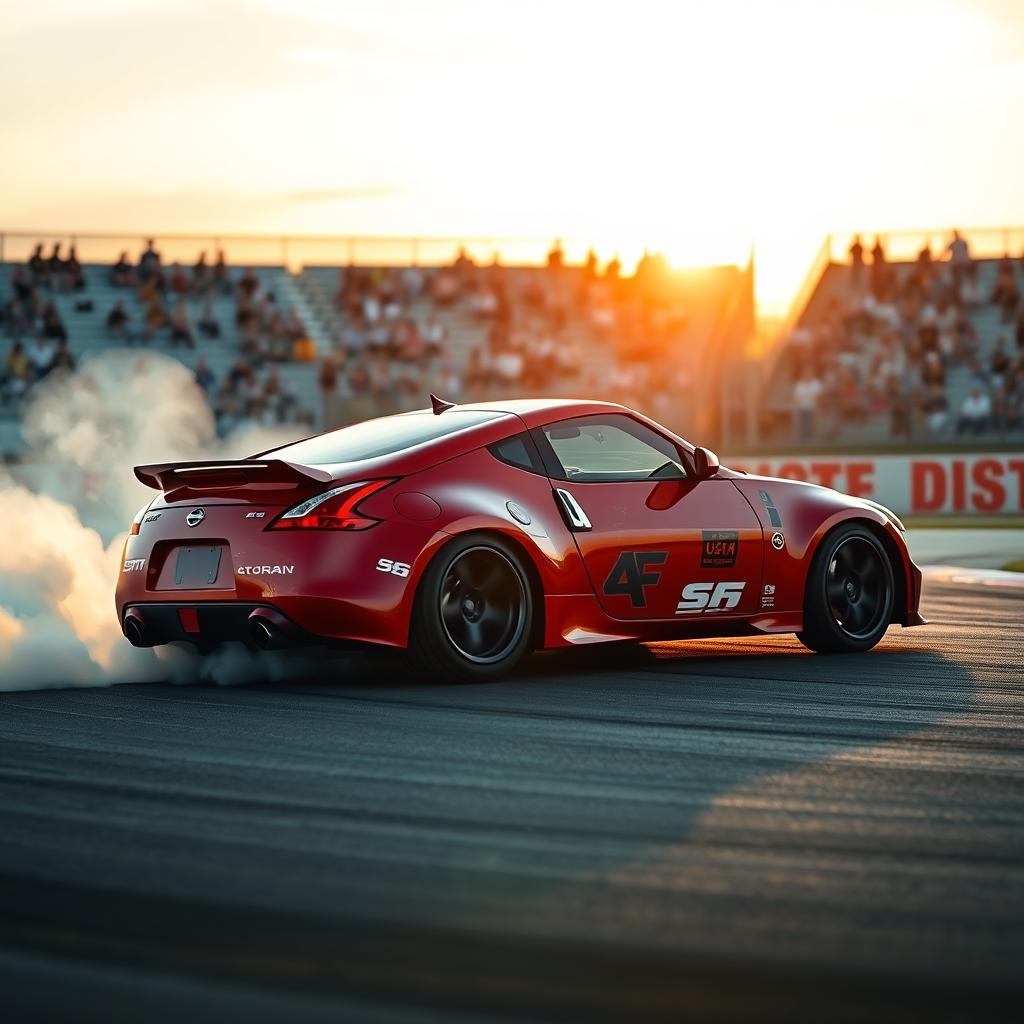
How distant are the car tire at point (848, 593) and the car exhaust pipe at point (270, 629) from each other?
2.95 metres

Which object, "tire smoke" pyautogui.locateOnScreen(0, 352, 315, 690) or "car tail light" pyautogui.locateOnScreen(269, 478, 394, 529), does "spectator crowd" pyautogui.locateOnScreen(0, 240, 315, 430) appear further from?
"car tail light" pyautogui.locateOnScreen(269, 478, 394, 529)

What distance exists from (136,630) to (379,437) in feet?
4.68

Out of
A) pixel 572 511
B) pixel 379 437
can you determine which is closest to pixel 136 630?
pixel 379 437

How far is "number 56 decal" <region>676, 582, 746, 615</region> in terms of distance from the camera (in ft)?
28.6

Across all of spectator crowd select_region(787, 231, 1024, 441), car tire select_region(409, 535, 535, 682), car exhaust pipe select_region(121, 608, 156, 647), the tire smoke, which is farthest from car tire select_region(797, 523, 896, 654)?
spectator crowd select_region(787, 231, 1024, 441)

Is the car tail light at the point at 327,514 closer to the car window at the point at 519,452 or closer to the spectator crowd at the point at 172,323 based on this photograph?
the car window at the point at 519,452

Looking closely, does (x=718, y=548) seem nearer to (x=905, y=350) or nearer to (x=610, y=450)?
(x=610, y=450)

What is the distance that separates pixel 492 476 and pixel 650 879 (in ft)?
13.3

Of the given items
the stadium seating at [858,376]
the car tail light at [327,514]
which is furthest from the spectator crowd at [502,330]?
the car tail light at [327,514]

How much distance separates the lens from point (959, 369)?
1204 inches

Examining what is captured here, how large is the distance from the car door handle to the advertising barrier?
19602 millimetres

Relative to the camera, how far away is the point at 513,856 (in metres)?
4.50

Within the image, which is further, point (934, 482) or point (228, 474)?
point (934, 482)

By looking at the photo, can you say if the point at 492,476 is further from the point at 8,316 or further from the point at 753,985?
the point at 8,316
